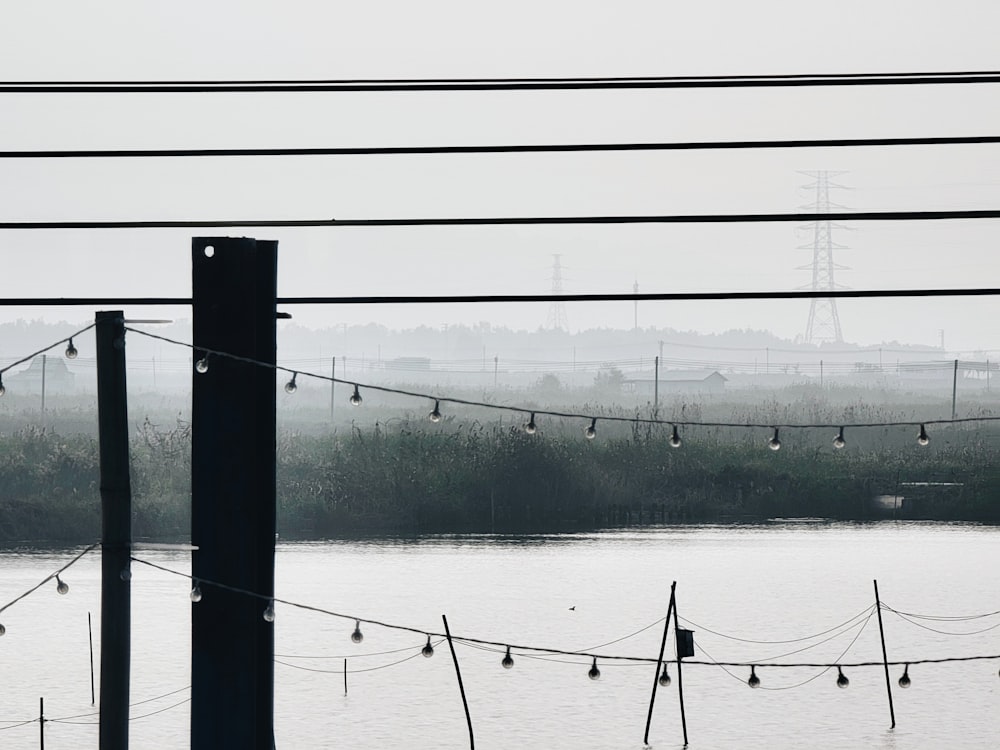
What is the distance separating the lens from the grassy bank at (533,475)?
95938 mm

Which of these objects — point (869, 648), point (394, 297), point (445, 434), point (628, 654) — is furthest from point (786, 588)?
point (394, 297)

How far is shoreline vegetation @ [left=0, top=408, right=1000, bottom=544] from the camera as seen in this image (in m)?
96.0

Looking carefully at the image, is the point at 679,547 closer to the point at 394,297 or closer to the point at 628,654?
the point at 628,654

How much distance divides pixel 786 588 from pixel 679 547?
1374 centimetres

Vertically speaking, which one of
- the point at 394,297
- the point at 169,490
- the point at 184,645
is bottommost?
the point at 184,645

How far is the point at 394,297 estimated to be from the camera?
9594 mm

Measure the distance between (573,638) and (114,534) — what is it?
59057mm

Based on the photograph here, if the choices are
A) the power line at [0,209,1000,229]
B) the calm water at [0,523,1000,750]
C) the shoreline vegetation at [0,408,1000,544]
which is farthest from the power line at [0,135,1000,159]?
the shoreline vegetation at [0,408,1000,544]

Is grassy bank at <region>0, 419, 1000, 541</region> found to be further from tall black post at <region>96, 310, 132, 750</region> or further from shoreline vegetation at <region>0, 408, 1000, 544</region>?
tall black post at <region>96, 310, 132, 750</region>

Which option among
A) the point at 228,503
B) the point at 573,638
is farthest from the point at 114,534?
the point at 573,638

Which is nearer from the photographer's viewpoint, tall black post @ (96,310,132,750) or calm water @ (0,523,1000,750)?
tall black post @ (96,310,132,750)

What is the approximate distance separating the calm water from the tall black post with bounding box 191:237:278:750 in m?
38.2

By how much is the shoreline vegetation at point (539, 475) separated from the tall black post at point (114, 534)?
8274cm

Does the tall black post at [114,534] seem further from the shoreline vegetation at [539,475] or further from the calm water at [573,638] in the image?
the shoreline vegetation at [539,475]
